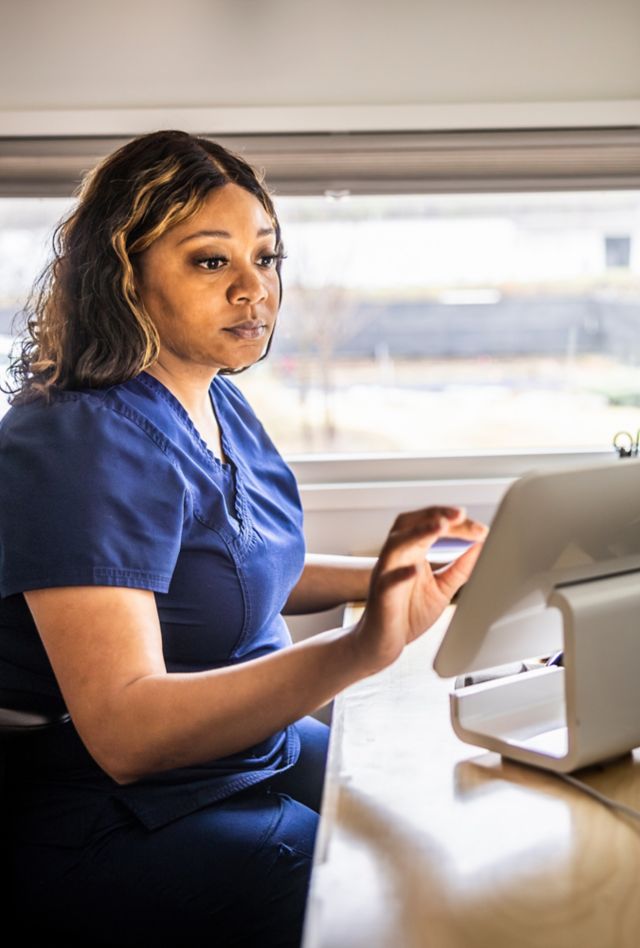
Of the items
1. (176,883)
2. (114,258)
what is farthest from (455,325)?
(176,883)

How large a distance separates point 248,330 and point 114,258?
215 millimetres

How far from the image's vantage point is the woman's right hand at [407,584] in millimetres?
1058

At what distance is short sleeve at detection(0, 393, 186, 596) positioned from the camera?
1198 millimetres

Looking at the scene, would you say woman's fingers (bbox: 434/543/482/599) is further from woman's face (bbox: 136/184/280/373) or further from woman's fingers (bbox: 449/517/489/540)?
woman's face (bbox: 136/184/280/373)

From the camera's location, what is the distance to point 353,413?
9.48 ft

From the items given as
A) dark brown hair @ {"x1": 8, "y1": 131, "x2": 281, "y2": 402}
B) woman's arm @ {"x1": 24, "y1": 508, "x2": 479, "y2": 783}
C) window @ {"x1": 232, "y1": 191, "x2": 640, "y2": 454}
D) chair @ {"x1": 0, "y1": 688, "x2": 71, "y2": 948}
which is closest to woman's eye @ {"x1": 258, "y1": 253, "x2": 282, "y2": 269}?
dark brown hair @ {"x1": 8, "y1": 131, "x2": 281, "y2": 402}

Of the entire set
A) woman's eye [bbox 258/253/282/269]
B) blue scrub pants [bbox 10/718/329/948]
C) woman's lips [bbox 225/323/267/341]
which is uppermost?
woman's eye [bbox 258/253/282/269]

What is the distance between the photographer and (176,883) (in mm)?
1186

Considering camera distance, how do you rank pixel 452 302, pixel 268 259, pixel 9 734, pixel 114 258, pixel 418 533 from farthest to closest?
pixel 452 302
pixel 268 259
pixel 114 258
pixel 9 734
pixel 418 533

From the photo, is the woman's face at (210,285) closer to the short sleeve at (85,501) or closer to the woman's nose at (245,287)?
the woman's nose at (245,287)

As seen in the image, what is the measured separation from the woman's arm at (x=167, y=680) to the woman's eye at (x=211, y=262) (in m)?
0.50

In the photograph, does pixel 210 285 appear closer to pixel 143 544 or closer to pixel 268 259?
pixel 268 259

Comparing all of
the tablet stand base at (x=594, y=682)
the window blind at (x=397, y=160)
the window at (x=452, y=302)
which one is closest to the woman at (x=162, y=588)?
the tablet stand base at (x=594, y=682)

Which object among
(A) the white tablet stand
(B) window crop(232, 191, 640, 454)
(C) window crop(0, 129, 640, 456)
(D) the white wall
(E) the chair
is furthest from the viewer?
(B) window crop(232, 191, 640, 454)
